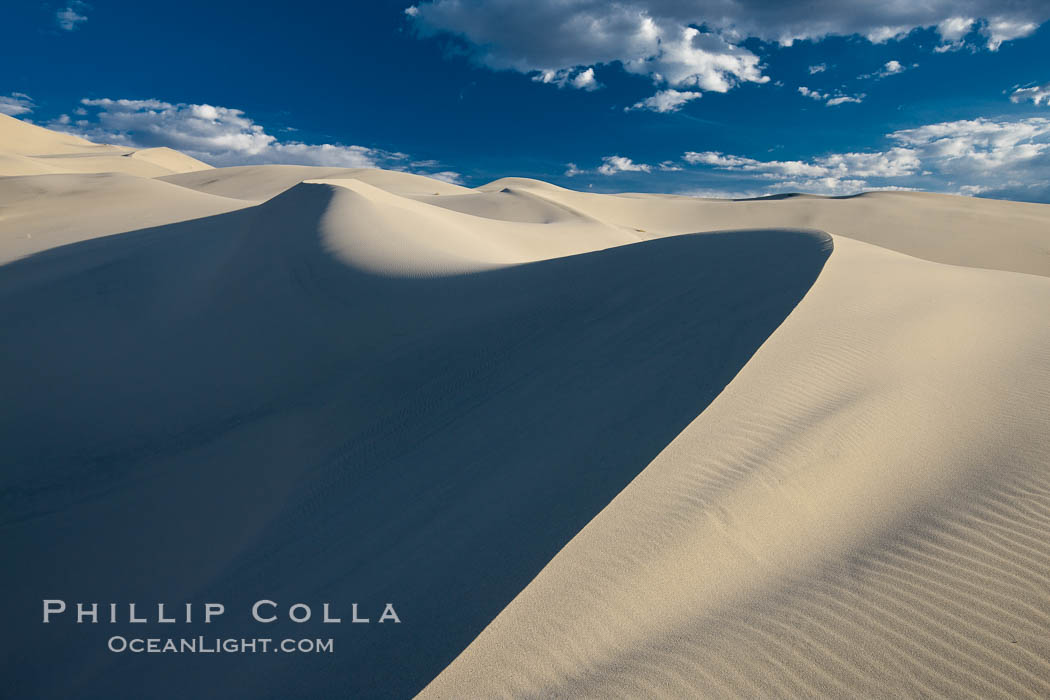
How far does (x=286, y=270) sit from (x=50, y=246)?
30.8 feet

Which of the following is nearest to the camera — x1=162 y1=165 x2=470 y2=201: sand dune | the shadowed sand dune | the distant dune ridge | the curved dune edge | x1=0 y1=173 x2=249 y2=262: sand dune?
the curved dune edge

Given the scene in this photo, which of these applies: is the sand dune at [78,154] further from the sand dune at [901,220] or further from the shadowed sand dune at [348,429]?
the shadowed sand dune at [348,429]

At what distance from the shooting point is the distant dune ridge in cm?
272

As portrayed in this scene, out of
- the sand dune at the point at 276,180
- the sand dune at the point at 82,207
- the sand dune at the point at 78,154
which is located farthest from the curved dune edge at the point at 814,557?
the sand dune at the point at 78,154

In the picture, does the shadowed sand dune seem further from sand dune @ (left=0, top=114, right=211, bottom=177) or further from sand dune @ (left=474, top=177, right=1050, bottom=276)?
sand dune @ (left=0, top=114, right=211, bottom=177)

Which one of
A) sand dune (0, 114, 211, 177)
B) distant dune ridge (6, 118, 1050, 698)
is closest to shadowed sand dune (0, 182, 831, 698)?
distant dune ridge (6, 118, 1050, 698)

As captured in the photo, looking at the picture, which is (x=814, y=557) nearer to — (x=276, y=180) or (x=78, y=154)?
(x=276, y=180)

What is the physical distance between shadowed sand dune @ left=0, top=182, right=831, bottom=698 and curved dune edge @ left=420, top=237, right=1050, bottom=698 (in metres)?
0.29

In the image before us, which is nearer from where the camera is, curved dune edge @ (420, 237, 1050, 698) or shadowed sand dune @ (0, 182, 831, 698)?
curved dune edge @ (420, 237, 1050, 698)

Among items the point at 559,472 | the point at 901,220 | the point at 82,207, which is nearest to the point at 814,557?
the point at 559,472

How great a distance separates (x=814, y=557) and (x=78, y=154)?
74483 millimetres

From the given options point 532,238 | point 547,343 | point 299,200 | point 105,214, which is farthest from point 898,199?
point 105,214

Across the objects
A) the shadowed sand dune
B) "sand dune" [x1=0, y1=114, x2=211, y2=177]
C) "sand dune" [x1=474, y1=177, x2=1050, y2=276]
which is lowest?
the shadowed sand dune

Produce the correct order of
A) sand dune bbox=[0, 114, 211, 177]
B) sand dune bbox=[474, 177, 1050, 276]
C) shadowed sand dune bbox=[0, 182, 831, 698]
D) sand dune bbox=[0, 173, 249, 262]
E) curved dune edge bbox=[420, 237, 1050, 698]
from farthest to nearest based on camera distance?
sand dune bbox=[0, 114, 211, 177], sand dune bbox=[474, 177, 1050, 276], sand dune bbox=[0, 173, 249, 262], shadowed sand dune bbox=[0, 182, 831, 698], curved dune edge bbox=[420, 237, 1050, 698]
